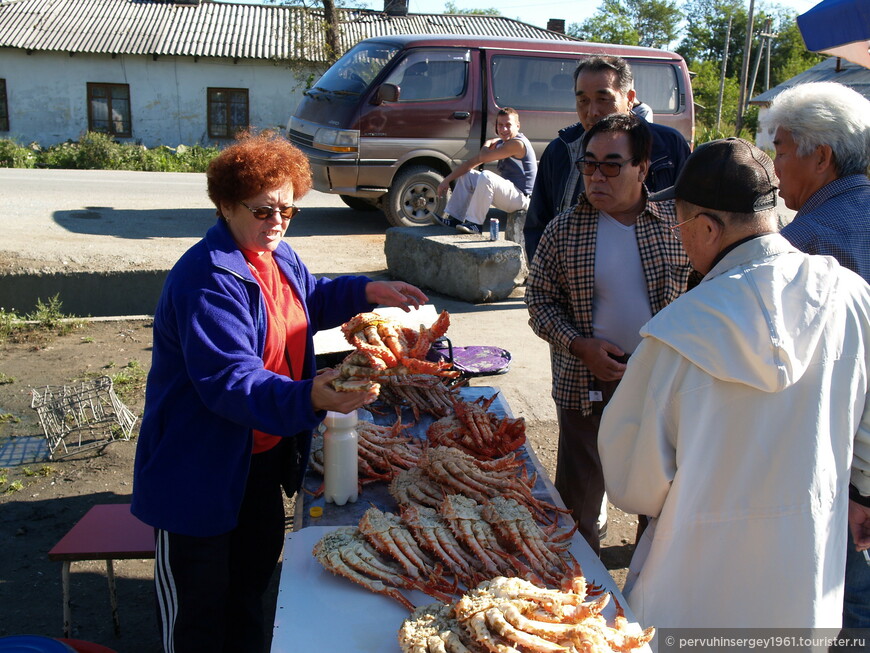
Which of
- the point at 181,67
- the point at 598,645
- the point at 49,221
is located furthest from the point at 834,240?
the point at 181,67

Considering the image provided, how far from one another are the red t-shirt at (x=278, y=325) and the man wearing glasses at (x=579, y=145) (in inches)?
59.9

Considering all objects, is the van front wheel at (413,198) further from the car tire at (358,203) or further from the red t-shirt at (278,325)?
the red t-shirt at (278,325)

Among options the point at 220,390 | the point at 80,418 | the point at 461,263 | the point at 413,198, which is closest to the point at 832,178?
the point at 220,390

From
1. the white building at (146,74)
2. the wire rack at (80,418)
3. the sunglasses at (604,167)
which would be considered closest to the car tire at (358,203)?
the wire rack at (80,418)

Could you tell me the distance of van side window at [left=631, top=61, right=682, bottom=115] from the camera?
12.7 m

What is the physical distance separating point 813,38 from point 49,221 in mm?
11203

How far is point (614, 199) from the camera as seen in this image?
3334mm

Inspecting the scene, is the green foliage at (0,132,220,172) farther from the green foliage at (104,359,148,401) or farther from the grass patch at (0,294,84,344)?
the green foliage at (104,359,148,401)

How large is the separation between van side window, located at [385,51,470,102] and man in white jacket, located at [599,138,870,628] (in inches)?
392

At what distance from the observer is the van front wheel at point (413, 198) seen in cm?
1185

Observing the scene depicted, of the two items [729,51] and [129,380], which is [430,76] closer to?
[129,380]

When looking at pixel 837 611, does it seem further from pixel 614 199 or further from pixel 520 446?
pixel 614 199

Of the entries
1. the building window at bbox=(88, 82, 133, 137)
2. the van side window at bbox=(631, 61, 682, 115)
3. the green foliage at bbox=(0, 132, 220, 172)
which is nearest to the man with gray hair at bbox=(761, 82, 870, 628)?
the van side window at bbox=(631, 61, 682, 115)

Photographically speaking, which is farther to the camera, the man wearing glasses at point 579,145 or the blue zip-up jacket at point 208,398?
the man wearing glasses at point 579,145
